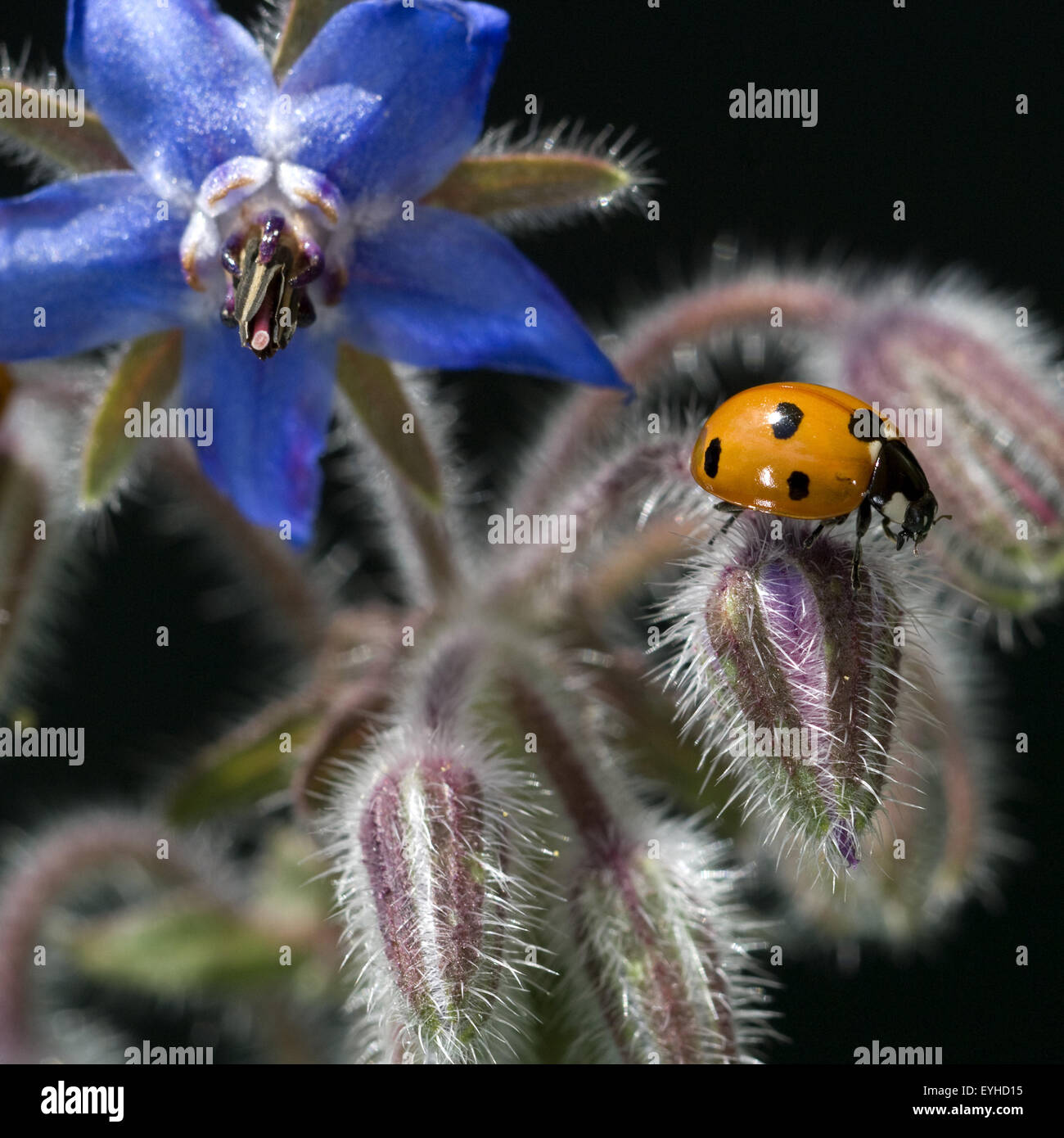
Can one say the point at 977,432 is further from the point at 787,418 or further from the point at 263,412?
the point at 263,412

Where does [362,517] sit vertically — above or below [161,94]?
below

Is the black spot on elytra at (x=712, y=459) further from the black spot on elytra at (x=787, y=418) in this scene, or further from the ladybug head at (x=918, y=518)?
the ladybug head at (x=918, y=518)

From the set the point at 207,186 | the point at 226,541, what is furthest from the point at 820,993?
the point at 207,186

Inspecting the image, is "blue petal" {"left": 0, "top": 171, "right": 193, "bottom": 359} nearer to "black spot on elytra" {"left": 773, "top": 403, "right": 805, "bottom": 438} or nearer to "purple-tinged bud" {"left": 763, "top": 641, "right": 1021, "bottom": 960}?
"black spot on elytra" {"left": 773, "top": 403, "right": 805, "bottom": 438}

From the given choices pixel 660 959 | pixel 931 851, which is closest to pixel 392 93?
pixel 660 959

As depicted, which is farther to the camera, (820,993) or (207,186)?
(820,993)

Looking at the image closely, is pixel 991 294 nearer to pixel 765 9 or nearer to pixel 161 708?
pixel 765 9

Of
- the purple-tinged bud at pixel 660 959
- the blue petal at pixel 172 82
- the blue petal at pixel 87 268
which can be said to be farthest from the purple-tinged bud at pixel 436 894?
the blue petal at pixel 172 82
